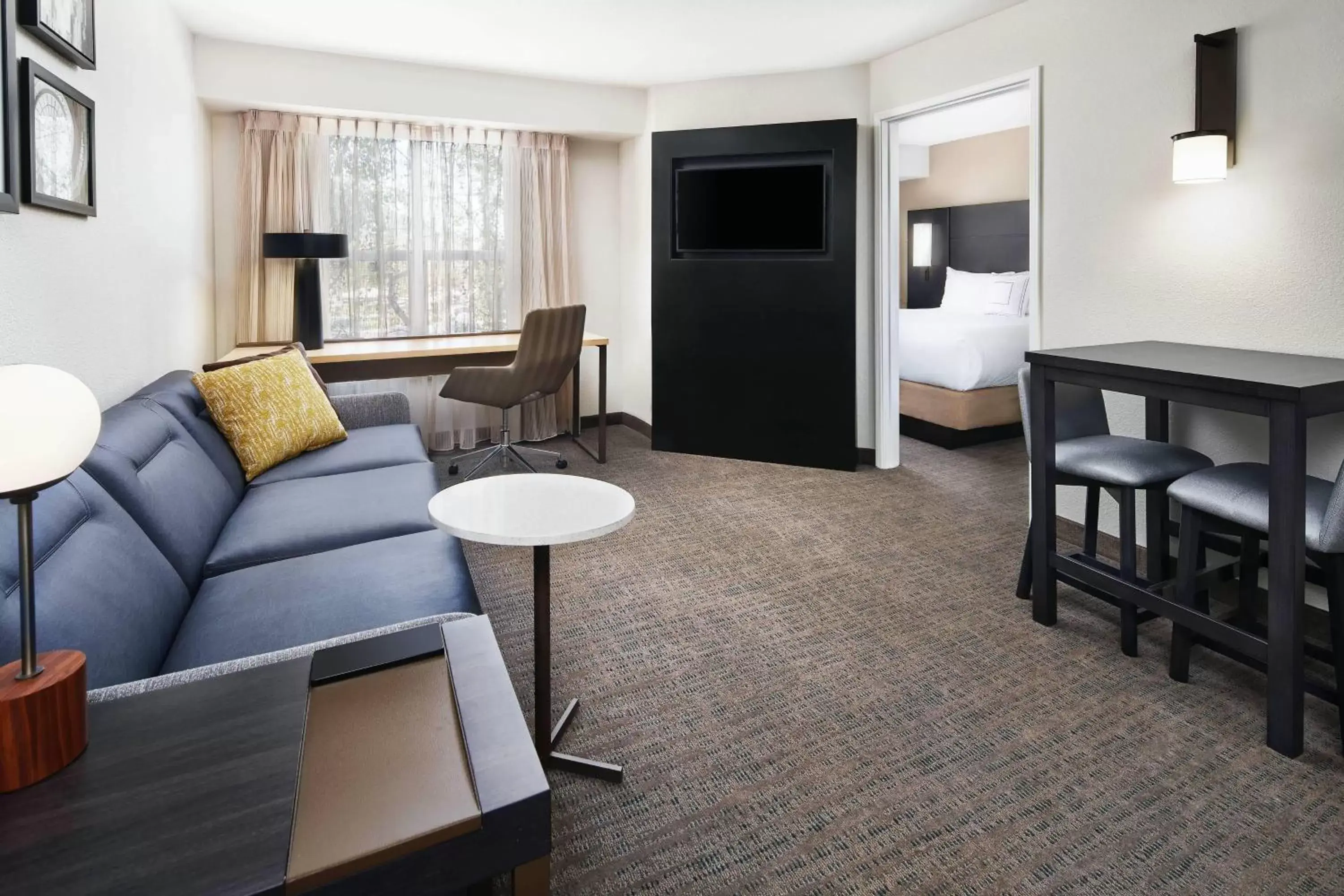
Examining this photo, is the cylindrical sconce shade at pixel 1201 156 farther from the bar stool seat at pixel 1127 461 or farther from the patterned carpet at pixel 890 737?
the patterned carpet at pixel 890 737

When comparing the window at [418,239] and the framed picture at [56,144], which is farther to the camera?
the window at [418,239]

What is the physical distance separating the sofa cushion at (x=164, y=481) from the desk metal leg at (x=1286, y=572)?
2.54 meters

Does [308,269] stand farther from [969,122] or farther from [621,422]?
[969,122]

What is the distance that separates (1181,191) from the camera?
2746mm

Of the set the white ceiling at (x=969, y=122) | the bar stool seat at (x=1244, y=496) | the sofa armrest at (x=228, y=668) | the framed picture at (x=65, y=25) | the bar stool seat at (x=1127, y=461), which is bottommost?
the sofa armrest at (x=228, y=668)

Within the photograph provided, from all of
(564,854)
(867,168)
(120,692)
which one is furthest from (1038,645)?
(867,168)

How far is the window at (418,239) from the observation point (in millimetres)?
4656

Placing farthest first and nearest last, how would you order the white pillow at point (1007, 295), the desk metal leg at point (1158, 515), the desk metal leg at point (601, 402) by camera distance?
the white pillow at point (1007, 295), the desk metal leg at point (601, 402), the desk metal leg at point (1158, 515)

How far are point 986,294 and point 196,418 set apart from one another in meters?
5.73

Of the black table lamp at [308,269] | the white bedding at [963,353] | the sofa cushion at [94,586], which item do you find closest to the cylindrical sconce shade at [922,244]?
the white bedding at [963,353]

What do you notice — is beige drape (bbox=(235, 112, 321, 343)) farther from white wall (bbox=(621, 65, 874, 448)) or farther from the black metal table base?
the black metal table base

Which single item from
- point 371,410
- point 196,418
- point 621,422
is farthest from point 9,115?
point 621,422

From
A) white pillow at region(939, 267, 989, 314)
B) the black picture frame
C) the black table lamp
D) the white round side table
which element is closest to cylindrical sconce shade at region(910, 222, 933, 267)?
white pillow at region(939, 267, 989, 314)

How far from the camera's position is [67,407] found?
3.04 ft
